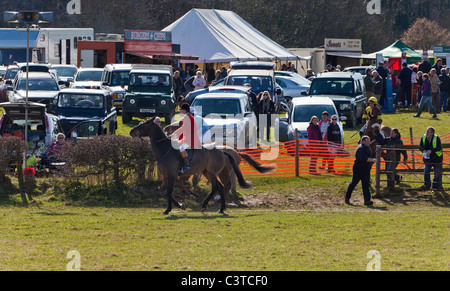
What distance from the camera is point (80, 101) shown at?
25.1 meters

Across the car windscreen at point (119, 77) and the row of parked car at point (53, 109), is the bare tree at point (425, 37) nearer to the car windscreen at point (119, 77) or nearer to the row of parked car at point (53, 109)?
the row of parked car at point (53, 109)

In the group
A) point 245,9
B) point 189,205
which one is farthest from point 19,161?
point 245,9

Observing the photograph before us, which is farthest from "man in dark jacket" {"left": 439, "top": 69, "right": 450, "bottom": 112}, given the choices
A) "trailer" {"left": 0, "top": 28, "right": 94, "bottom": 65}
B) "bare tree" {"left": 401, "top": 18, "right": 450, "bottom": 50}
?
"bare tree" {"left": 401, "top": 18, "right": 450, "bottom": 50}

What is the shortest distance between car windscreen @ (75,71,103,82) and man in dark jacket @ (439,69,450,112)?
1553 centimetres

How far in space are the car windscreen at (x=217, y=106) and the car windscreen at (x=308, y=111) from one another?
192 centimetres

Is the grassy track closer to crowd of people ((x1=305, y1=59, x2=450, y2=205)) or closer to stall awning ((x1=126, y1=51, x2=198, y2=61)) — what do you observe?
crowd of people ((x1=305, y1=59, x2=450, y2=205))

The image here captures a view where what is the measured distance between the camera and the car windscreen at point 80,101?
24984 mm

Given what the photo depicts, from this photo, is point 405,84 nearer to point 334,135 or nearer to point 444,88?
point 444,88

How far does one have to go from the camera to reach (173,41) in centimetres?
4616

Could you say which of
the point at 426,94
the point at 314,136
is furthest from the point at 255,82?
the point at 314,136

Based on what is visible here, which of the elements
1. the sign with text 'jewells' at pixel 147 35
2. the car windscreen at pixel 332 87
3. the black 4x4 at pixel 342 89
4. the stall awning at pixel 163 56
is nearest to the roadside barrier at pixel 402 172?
the black 4x4 at pixel 342 89

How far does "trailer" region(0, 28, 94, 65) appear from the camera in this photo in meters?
49.7

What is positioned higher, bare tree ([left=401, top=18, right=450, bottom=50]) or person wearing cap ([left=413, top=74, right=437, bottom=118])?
bare tree ([left=401, top=18, right=450, bottom=50])

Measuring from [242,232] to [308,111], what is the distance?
1215 cm
